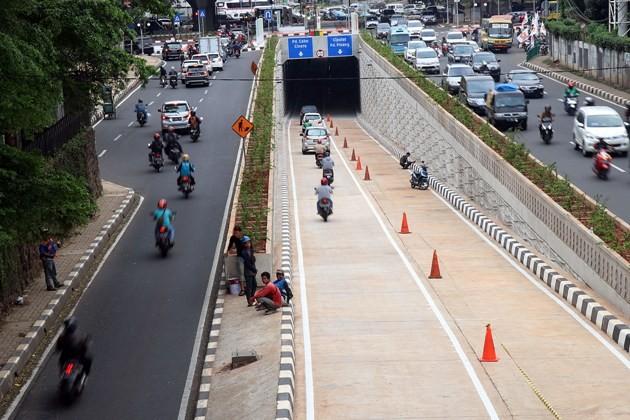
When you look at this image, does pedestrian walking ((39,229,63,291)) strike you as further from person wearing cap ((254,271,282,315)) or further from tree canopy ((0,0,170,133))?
person wearing cap ((254,271,282,315))

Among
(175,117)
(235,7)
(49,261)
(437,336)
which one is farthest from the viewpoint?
(235,7)

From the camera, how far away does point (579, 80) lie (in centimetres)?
6688

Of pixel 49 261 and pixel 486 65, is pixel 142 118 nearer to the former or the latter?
pixel 486 65

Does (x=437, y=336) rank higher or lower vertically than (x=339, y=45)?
lower

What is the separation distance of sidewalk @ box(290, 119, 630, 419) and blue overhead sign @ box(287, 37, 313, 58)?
4796 cm

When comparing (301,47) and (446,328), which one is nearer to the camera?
(446,328)

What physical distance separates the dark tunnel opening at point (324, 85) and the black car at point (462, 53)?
6.60 m

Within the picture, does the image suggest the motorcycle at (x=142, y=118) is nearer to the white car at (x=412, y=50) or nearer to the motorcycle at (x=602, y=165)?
the white car at (x=412, y=50)

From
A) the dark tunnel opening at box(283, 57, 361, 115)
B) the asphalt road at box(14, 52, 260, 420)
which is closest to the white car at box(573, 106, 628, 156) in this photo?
the asphalt road at box(14, 52, 260, 420)

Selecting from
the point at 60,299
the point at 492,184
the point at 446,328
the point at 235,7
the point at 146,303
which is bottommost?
the point at 146,303

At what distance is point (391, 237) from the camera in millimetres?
30281

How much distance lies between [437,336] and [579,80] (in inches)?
1965

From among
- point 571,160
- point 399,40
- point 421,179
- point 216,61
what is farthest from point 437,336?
point 399,40

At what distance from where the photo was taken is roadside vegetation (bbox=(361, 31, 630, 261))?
22.9 m
